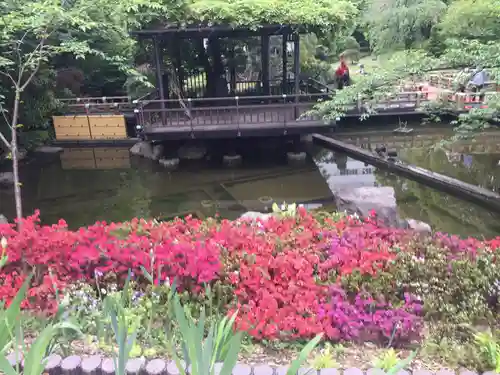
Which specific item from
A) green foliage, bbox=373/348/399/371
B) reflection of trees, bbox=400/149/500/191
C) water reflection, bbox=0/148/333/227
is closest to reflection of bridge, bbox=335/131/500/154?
reflection of trees, bbox=400/149/500/191

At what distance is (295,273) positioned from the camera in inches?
123

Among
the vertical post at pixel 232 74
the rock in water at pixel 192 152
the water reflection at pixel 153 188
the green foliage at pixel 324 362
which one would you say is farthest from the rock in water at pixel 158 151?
the green foliage at pixel 324 362

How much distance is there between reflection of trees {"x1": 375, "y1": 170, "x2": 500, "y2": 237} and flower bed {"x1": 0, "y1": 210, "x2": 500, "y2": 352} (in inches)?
169

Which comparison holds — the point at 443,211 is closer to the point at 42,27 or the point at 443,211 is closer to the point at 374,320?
the point at 374,320

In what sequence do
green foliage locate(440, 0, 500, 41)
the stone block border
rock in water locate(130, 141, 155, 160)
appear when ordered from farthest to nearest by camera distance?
1. rock in water locate(130, 141, 155, 160)
2. green foliage locate(440, 0, 500, 41)
3. the stone block border

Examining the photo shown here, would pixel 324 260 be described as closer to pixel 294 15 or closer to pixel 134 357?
pixel 134 357

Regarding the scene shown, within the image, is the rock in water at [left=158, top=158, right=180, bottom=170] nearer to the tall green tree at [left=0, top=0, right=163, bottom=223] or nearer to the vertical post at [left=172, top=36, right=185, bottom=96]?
the vertical post at [left=172, top=36, right=185, bottom=96]

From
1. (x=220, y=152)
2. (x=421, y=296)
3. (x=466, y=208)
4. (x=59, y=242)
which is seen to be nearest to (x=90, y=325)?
(x=59, y=242)

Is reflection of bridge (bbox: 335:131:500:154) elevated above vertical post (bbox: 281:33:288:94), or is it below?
below

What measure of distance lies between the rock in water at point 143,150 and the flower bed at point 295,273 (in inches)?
337

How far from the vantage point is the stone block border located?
2393 mm

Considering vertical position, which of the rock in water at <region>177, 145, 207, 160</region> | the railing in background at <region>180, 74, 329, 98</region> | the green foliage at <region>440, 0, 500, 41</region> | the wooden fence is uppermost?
the green foliage at <region>440, 0, 500, 41</region>

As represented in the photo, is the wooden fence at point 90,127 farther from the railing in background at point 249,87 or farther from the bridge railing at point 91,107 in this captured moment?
the railing in background at point 249,87

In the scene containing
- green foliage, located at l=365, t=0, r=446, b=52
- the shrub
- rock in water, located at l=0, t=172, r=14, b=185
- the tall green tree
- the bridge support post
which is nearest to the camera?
the shrub
